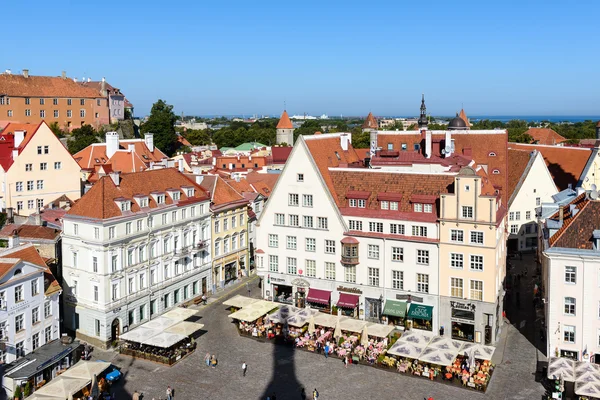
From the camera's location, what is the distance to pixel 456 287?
52.6 meters

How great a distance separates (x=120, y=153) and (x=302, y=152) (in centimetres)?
4190

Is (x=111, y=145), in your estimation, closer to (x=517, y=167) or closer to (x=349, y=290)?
(x=349, y=290)

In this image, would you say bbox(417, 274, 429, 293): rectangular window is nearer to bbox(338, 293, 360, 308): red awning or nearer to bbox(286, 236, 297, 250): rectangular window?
bbox(338, 293, 360, 308): red awning

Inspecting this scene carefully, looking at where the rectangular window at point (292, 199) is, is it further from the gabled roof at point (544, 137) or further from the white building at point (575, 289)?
the gabled roof at point (544, 137)

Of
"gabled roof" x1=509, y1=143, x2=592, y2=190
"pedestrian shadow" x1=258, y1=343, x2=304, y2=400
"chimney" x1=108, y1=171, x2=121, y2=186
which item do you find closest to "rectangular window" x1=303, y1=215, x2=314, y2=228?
"pedestrian shadow" x1=258, y1=343, x2=304, y2=400

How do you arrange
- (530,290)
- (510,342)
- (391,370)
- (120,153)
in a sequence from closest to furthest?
1. (391,370)
2. (510,342)
3. (530,290)
4. (120,153)

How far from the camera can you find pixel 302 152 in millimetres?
59562

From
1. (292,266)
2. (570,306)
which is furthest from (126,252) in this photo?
(570,306)

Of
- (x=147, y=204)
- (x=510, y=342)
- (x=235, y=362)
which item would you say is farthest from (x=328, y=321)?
(x=147, y=204)

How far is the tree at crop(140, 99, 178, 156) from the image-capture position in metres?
138

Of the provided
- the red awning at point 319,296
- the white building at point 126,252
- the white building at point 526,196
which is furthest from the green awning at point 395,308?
the white building at point 526,196

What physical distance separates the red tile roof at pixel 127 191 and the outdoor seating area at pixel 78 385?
13.8 meters

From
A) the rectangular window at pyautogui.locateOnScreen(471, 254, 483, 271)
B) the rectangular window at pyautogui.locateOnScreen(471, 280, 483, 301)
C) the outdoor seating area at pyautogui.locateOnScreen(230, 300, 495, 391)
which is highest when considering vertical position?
the rectangular window at pyautogui.locateOnScreen(471, 254, 483, 271)

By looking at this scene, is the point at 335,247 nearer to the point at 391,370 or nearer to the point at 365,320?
the point at 365,320
